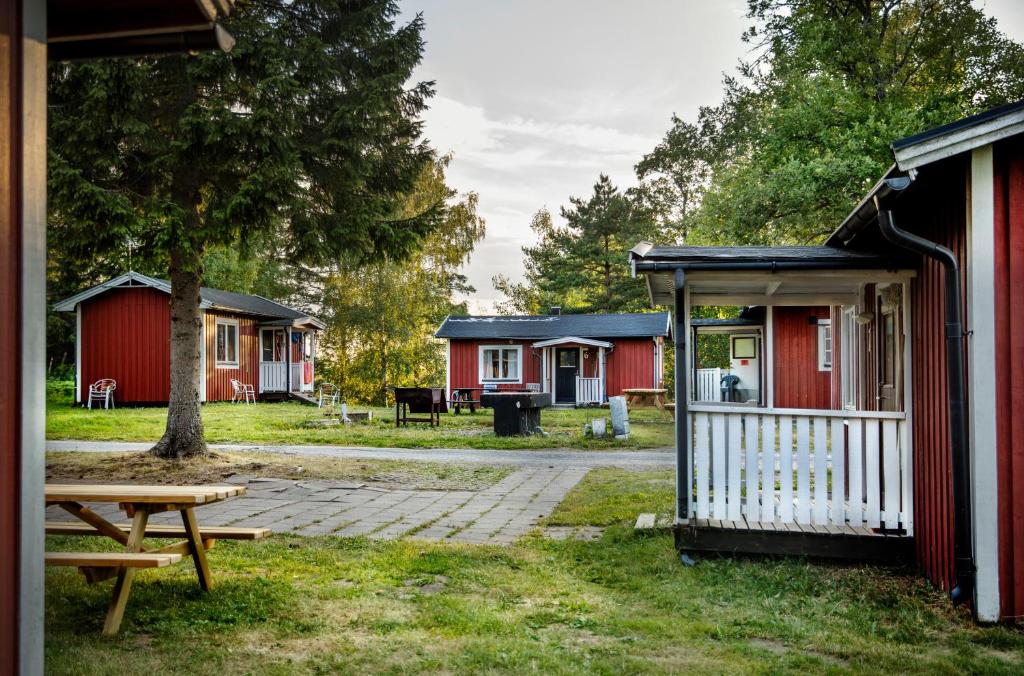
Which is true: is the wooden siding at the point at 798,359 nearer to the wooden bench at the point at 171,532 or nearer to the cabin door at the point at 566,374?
the cabin door at the point at 566,374

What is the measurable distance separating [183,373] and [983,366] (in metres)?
10.3

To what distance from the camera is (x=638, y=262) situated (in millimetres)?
6430

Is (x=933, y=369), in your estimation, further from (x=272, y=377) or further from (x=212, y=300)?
(x=272, y=377)

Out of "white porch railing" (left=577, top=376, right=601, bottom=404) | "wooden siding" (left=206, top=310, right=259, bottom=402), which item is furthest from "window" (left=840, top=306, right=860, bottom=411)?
"wooden siding" (left=206, top=310, right=259, bottom=402)

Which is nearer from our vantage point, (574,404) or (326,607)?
(326,607)

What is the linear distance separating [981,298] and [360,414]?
17.8m

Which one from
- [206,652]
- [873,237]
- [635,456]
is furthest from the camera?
[635,456]

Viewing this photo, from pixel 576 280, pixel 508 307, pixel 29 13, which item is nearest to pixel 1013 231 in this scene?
pixel 29 13

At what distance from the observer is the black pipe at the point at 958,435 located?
16.2ft

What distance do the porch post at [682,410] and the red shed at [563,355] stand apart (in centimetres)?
2344

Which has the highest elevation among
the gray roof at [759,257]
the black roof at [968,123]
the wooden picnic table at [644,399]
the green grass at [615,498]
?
the black roof at [968,123]

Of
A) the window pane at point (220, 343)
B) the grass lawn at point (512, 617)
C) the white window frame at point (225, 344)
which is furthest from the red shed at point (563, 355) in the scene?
the grass lawn at point (512, 617)

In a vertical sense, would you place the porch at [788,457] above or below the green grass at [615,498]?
above

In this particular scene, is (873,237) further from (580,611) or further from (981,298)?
(580,611)
